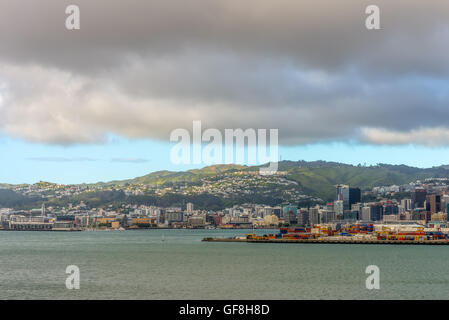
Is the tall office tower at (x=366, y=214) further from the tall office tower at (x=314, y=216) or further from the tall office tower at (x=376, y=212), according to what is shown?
the tall office tower at (x=314, y=216)

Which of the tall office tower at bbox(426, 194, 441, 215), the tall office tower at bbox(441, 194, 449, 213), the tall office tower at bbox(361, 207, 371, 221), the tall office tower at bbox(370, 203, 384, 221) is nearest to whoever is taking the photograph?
the tall office tower at bbox(441, 194, 449, 213)

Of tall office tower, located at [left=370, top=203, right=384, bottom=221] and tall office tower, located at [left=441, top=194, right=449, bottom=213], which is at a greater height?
tall office tower, located at [left=441, top=194, right=449, bottom=213]

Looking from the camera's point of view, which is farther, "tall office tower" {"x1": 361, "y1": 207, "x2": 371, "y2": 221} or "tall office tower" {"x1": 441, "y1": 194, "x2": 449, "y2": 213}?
"tall office tower" {"x1": 361, "y1": 207, "x2": 371, "y2": 221}

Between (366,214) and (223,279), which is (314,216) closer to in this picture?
(366,214)

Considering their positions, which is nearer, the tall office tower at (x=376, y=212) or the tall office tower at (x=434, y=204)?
the tall office tower at (x=434, y=204)

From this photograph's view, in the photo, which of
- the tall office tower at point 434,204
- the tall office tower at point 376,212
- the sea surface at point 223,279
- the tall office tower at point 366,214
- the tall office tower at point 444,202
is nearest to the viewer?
the sea surface at point 223,279

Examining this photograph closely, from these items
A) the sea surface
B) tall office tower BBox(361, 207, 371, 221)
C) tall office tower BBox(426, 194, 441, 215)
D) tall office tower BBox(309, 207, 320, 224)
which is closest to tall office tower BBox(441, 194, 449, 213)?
tall office tower BBox(426, 194, 441, 215)

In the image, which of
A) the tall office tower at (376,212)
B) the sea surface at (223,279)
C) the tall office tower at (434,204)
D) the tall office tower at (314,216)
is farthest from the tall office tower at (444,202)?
the sea surface at (223,279)

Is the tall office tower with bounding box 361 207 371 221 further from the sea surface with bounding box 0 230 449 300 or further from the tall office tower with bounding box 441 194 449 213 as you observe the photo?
the sea surface with bounding box 0 230 449 300
